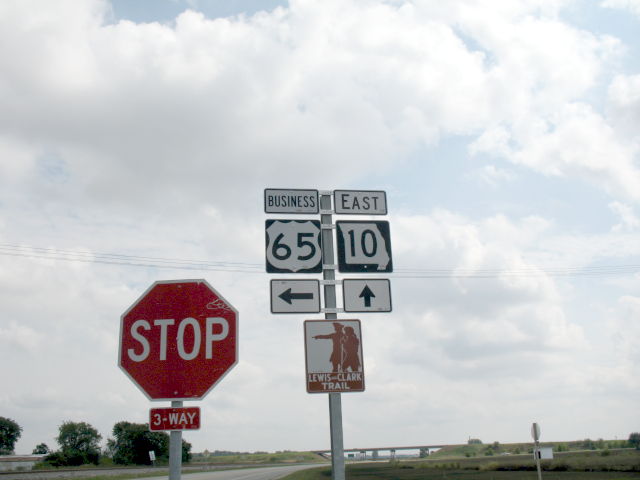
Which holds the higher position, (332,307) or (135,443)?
(332,307)

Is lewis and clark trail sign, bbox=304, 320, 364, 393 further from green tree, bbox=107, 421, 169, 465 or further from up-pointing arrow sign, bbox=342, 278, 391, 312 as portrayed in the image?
green tree, bbox=107, 421, 169, 465

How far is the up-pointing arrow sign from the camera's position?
7.14m

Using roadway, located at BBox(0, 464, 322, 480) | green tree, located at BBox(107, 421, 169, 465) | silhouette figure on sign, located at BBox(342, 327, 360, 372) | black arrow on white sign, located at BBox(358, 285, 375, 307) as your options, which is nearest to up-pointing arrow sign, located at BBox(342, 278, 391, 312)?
black arrow on white sign, located at BBox(358, 285, 375, 307)

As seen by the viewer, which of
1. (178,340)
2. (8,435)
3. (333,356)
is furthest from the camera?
(8,435)

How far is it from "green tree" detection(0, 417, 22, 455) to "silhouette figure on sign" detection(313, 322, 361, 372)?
125 m

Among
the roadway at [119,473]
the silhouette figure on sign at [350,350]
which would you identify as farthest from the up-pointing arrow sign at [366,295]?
the roadway at [119,473]

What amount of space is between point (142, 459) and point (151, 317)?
351ft

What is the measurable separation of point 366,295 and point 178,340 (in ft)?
9.44

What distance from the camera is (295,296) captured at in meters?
7.08

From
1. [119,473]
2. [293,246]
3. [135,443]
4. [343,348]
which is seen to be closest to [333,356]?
[343,348]

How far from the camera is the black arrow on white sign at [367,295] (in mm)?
7160

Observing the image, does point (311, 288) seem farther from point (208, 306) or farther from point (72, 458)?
point (72, 458)

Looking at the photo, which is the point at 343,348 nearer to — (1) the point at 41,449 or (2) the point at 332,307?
(2) the point at 332,307

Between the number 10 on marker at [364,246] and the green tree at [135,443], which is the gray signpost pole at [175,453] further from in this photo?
the green tree at [135,443]
